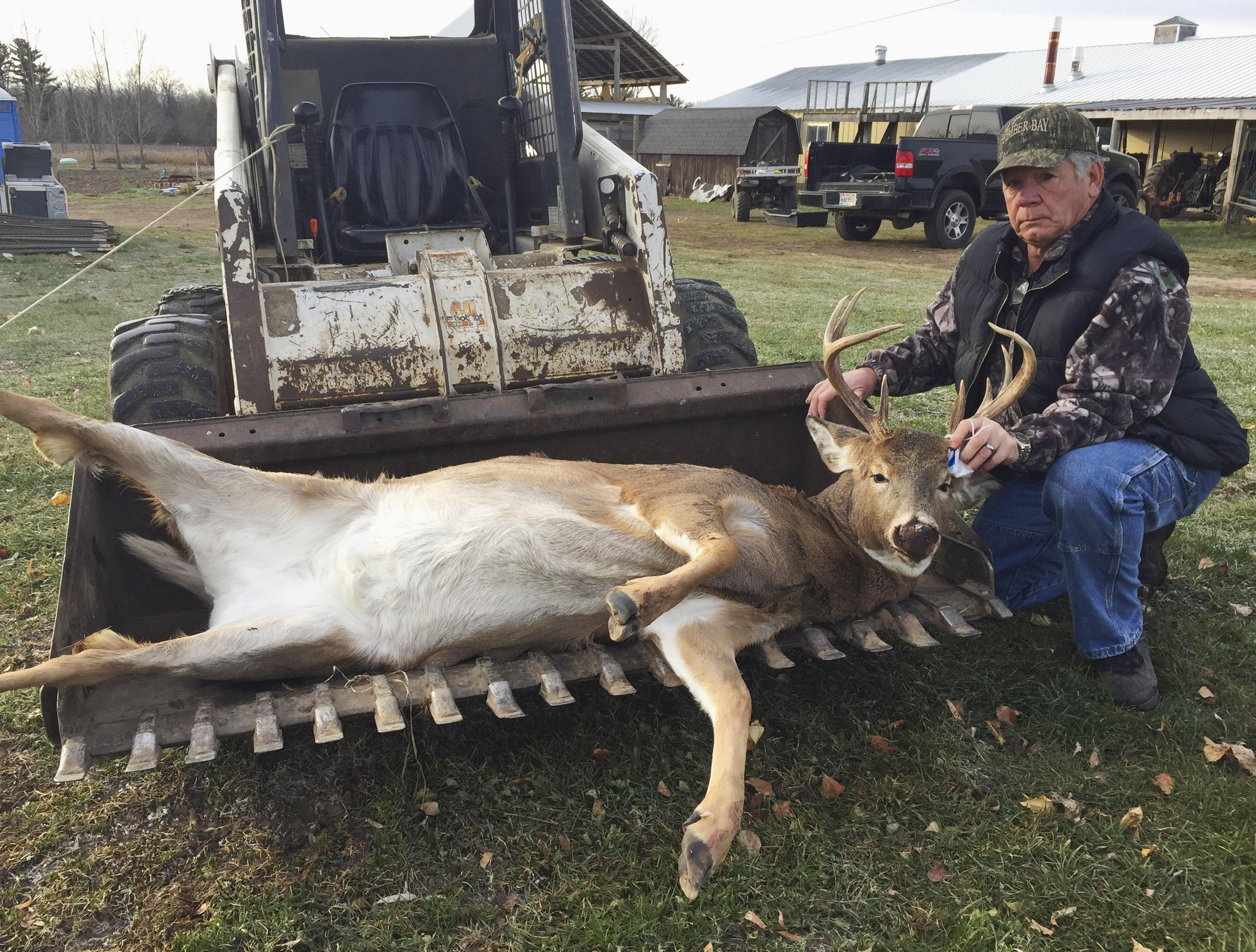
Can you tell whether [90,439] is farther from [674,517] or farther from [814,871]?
[814,871]

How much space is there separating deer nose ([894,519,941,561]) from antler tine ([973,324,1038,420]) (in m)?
0.50

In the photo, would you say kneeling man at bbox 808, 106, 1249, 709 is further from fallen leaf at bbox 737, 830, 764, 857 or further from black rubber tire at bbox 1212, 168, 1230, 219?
black rubber tire at bbox 1212, 168, 1230, 219

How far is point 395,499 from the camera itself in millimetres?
3023

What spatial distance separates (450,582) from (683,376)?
1.28 m

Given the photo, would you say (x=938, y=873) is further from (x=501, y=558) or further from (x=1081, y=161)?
(x=1081, y=161)

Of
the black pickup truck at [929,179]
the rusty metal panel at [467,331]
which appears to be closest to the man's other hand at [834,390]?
the rusty metal panel at [467,331]

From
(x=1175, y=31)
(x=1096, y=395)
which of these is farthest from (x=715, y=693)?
(x=1175, y=31)

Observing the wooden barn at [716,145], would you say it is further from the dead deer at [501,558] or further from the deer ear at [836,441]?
the dead deer at [501,558]

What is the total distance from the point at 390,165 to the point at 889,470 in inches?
130

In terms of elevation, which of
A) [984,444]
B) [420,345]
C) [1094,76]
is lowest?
[984,444]

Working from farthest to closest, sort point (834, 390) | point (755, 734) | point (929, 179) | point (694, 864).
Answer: point (929, 179), point (834, 390), point (755, 734), point (694, 864)

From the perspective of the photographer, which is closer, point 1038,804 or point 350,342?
point 1038,804

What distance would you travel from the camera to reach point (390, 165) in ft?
17.1

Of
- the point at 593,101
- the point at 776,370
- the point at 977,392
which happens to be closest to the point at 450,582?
the point at 776,370
